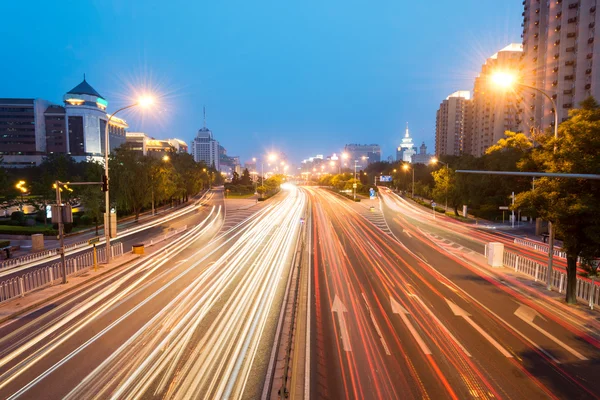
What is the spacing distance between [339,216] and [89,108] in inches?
5271

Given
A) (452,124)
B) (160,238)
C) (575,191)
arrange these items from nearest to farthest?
1. (575,191)
2. (160,238)
3. (452,124)

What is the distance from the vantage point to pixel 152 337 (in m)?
11.2

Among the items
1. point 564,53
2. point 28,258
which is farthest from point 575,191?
point 564,53

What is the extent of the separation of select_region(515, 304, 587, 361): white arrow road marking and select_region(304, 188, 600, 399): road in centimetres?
3

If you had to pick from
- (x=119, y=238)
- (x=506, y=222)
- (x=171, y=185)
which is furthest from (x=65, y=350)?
(x=506, y=222)

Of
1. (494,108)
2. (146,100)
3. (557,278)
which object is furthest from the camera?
(494,108)

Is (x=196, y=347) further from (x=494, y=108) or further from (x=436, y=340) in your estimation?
(x=494, y=108)

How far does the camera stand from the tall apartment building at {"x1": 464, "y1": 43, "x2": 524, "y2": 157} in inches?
3706

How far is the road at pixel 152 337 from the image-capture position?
8594mm

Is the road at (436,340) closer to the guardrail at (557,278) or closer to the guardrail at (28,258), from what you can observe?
the guardrail at (557,278)

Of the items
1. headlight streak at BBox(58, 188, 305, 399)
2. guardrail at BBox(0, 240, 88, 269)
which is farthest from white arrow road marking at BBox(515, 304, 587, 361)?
Result: guardrail at BBox(0, 240, 88, 269)

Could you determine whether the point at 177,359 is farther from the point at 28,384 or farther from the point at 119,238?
the point at 119,238

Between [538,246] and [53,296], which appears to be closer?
[53,296]

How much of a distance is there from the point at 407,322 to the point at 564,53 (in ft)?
229
